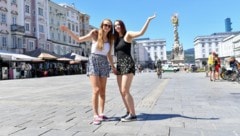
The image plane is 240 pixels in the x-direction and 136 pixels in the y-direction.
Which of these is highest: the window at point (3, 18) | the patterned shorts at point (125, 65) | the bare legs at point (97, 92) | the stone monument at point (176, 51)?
the window at point (3, 18)

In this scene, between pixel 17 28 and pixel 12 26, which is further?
pixel 17 28

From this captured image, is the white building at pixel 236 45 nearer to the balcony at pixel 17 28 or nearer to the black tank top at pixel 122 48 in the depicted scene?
the balcony at pixel 17 28

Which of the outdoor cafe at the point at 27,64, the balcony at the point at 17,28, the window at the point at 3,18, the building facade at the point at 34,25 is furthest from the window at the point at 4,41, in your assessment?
the outdoor cafe at the point at 27,64

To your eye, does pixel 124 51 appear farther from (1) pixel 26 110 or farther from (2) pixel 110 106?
(1) pixel 26 110

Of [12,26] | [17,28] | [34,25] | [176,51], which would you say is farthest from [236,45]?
[12,26]

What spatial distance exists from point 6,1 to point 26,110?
4203 centimetres

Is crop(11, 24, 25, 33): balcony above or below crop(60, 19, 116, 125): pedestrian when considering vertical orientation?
above

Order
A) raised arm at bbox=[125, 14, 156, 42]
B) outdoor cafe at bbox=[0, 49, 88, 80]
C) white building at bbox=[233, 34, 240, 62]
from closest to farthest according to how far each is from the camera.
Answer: raised arm at bbox=[125, 14, 156, 42]
outdoor cafe at bbox=[0, 49, 88, 80]
white building at bbox=[233, 34, 240, 62]

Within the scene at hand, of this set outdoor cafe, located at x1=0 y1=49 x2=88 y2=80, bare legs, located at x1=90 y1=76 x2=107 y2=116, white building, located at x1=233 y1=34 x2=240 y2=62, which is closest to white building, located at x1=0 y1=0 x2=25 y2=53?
outdoor cafe, located at x1=0 y1=49 x2=88 y2=80

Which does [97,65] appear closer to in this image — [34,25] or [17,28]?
[17,28]

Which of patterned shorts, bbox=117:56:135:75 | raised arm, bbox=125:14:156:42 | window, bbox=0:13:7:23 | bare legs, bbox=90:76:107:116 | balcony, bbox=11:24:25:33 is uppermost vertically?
window, bbox=0:13:7:23

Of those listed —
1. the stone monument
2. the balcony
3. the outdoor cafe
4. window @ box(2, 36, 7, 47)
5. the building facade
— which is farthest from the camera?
the stone monument

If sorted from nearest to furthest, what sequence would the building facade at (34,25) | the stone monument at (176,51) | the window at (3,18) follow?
the window at (3,18) → the building facade at (34,25) → the stone monument at (176,51)

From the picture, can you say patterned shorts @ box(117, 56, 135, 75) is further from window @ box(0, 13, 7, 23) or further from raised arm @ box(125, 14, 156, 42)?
window @ box(0, 13, 7, 23)
